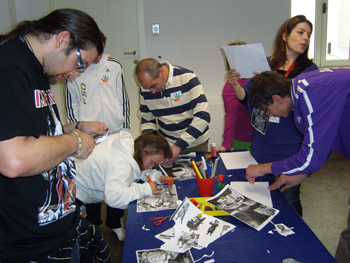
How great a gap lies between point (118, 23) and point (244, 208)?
10.4ft

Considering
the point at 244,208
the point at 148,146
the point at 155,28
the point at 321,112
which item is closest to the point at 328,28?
the point at 155,28

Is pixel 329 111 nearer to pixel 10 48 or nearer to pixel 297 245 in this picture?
pixel 297 245

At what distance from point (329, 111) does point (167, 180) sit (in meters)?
0.88

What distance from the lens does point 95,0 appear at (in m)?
3.69

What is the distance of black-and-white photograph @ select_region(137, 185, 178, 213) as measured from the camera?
1393 millimetres

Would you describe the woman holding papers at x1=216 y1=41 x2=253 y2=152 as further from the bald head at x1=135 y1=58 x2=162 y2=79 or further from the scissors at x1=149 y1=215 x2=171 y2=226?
the scissors at x1=149 y1=215 x2=171 y2=226

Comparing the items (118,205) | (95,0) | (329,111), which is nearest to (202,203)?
(118,205)

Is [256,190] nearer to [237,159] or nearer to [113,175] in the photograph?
[237,159]

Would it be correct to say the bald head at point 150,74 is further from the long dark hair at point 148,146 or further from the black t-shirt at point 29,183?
the black t-shirt at point 29,183

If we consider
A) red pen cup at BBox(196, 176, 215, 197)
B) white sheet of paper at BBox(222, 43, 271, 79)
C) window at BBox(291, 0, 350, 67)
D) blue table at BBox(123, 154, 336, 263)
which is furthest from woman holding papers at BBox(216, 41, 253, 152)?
window at BBox(291, 0, 350, 67)

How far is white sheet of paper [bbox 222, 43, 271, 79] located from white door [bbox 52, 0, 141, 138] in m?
2.11

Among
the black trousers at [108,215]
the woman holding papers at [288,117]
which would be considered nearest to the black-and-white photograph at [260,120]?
the woman holding papers at [288,117]

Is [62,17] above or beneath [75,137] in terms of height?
above

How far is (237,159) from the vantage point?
193cm
